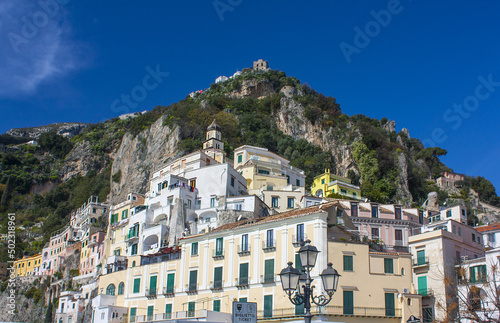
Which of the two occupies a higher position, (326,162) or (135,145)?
(135,145)

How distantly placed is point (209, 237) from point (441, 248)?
1806 cm

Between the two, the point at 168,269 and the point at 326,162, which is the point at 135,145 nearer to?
the point at 326,162

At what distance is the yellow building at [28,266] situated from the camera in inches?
3524

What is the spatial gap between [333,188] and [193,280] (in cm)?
3432

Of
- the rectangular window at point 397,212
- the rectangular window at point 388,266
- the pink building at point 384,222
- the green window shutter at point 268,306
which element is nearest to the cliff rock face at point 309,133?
the rectangular window at point 397,212

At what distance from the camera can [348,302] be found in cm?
3584

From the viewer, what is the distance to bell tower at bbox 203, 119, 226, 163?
78.6 metres

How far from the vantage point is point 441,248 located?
3894cm

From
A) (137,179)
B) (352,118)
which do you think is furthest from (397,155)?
(137,179)

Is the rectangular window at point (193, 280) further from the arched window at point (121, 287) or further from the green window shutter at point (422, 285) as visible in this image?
the green window shutter at point (422, 285)

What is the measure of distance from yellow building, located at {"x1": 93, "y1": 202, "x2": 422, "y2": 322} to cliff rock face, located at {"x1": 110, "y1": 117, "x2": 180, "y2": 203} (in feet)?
136

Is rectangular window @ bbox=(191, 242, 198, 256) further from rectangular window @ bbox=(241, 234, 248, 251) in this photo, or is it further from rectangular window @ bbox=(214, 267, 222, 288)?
rectangular window @ bbox=(241, 234, 248, 251)

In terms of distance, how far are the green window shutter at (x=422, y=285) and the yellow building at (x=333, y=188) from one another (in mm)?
30813

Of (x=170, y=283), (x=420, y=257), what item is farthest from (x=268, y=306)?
(x=420, y=257)
